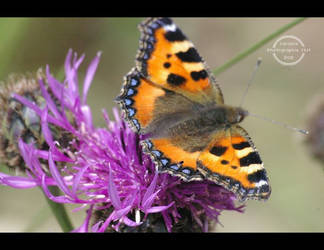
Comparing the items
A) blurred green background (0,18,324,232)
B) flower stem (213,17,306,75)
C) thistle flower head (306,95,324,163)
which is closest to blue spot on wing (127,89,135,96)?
flower stem (213,17,306,75)

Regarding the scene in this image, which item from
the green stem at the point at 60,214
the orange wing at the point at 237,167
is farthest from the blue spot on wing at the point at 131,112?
the green stem at the point at 60,214

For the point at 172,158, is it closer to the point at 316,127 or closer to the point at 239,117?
the point at 239,117

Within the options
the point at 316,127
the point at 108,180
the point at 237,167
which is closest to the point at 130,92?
the point at 108,180

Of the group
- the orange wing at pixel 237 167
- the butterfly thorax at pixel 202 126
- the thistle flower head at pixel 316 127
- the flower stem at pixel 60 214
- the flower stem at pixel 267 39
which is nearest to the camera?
the orange wing at pixel 237 167

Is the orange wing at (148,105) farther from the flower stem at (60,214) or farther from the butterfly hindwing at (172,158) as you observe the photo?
the flower stem at (60,214)

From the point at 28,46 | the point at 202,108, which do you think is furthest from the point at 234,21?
the point at 202,108
